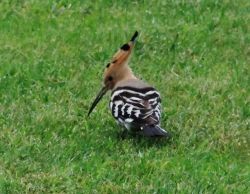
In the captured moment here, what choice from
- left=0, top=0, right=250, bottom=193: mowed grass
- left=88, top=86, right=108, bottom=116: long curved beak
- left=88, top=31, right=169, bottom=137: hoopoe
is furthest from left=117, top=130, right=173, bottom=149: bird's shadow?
left=88, top=86, right=108, bottom=116: long curved beak

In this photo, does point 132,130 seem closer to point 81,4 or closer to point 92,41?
point 92,41

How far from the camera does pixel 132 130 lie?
6875 millimetres

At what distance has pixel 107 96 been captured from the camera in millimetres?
7801

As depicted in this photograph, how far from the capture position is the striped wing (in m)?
6.74

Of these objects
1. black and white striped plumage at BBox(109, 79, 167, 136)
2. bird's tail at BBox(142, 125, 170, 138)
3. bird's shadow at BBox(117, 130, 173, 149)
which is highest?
black and white striped plumage at BBox(109, 79, 167, 136)

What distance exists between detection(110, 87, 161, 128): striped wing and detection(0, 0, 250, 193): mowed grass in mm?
223

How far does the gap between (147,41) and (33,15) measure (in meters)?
1.38

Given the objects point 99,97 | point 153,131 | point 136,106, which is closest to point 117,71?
point 99,97

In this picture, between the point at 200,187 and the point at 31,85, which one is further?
the point at 31,85

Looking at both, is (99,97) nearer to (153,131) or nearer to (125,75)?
(125,75)

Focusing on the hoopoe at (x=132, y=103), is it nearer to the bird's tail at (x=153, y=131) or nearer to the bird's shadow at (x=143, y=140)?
the bird's tail at (x=153, y=131)

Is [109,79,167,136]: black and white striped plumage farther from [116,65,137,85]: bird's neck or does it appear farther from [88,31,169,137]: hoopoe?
[116,65,137,85]: bird's neck

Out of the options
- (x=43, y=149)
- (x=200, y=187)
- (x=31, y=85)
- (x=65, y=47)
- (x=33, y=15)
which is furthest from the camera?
(x=33, y=15)

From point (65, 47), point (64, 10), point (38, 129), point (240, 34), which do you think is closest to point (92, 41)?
point (65, 47)
